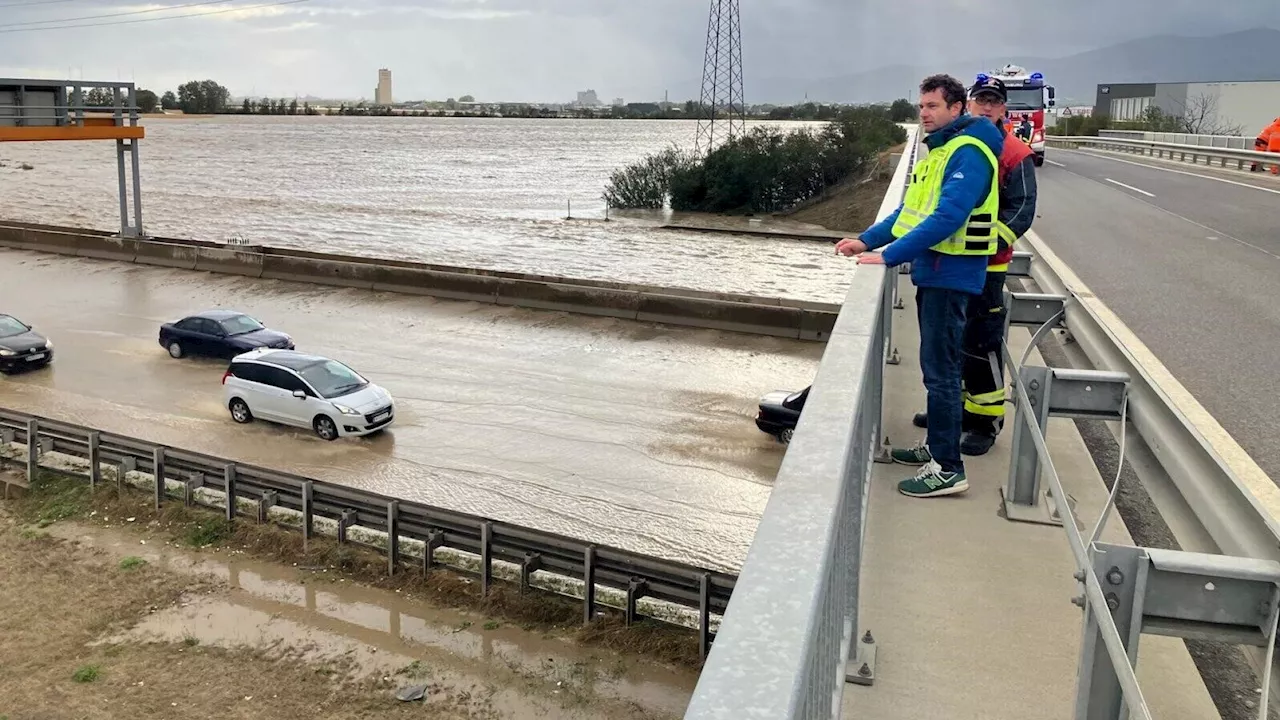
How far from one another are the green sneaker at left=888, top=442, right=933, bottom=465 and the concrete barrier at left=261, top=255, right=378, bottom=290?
3151 cm

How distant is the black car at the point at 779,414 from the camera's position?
19.7 m

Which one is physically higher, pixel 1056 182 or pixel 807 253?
pixel 1056 182

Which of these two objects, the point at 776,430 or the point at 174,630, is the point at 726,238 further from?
the point at 174,630

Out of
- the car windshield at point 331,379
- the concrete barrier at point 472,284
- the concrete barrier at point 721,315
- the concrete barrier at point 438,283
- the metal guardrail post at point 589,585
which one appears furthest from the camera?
the concrete barrier at point 438,283

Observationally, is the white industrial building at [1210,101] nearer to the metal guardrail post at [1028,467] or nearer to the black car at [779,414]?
the black car at [779,414]

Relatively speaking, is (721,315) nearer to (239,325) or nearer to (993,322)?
(239,325)

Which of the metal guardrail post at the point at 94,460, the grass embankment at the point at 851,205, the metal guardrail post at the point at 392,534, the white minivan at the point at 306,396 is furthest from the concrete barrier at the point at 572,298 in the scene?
the grass embankment at the point at 851,205

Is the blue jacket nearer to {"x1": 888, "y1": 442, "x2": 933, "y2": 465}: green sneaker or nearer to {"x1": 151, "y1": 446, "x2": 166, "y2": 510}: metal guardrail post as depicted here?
{"x1": 888, "y1": 442, "x2": 933, "y2": 465}: green sneaker

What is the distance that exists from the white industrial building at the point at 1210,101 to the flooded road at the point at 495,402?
57456 mm

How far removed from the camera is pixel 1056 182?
86.3 ft

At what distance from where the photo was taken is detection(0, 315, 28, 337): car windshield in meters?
25.4

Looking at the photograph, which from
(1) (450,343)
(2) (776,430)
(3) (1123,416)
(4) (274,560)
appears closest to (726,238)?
(1) (450,343)

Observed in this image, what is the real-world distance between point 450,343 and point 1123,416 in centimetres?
2513

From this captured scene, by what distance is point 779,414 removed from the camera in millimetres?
19875
